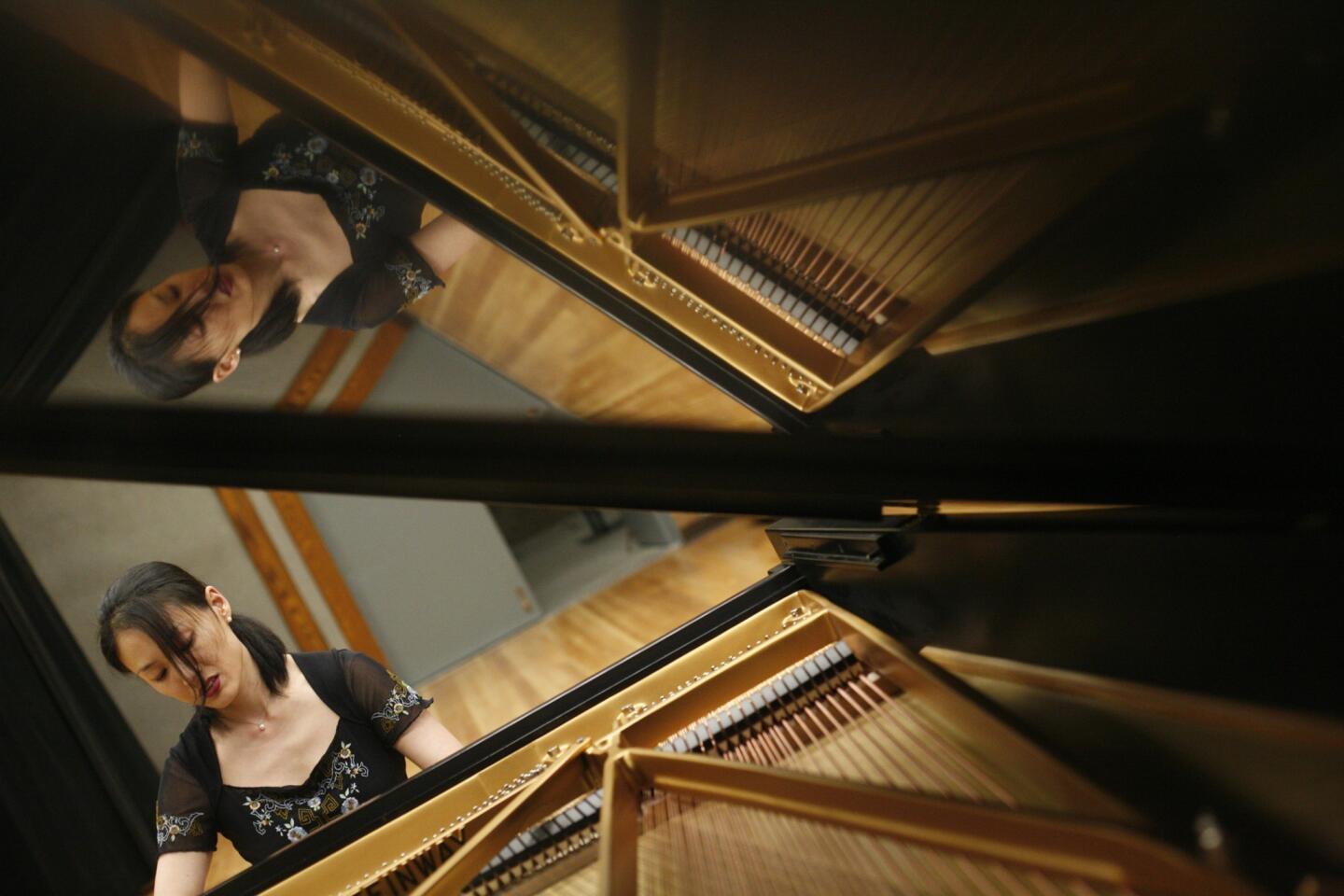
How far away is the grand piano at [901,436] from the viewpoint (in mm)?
511

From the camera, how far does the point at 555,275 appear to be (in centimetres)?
228

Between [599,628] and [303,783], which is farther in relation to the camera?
[599,628]

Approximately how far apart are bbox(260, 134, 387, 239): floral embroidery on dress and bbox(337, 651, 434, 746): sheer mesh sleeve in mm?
1250

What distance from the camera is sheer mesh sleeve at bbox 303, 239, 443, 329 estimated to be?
110 inches

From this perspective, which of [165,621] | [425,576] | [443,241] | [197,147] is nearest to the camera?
[165,621]

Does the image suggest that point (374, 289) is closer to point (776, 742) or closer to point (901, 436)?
point (776, 742)

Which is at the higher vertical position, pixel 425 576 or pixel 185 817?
pixel 425 576

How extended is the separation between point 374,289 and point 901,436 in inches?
111

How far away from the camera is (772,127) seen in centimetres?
177

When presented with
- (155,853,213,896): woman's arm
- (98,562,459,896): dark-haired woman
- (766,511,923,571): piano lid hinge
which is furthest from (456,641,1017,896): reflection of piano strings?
(155,853,213,896): woman's arm

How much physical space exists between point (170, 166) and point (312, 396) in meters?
0.86

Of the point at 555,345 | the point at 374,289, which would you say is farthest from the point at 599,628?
the point at 374,289

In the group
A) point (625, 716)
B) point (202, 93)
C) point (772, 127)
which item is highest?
point (202, 93)

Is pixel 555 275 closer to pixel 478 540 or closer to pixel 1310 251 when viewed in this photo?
pixel 1310 251
